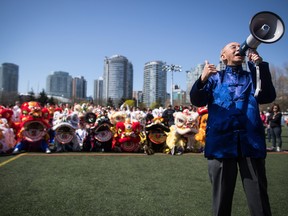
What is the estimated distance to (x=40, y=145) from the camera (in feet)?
28.6

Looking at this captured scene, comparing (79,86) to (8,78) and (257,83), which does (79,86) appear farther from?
(257,83)

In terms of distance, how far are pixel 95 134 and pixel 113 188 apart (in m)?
4.81

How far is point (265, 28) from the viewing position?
1916 millimetres

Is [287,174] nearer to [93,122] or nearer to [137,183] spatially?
[137,183]

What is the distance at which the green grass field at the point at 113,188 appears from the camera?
344 centimetres

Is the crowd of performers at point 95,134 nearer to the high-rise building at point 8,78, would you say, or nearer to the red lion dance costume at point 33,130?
the red lion dance costume at point 33,130

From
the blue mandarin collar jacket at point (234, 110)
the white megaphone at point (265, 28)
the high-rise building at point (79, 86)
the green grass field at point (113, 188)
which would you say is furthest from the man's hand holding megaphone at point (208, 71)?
the high-rise building at point (79, 86)

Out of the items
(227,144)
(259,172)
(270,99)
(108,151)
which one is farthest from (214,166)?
(108,151)

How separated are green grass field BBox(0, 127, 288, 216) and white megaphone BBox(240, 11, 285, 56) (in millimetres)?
2406

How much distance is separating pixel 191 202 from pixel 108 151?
5.92 m

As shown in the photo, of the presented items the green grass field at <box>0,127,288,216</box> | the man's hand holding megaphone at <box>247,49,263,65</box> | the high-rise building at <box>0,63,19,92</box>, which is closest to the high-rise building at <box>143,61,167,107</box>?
the high-rise building at <box>0,63,19,92</box>

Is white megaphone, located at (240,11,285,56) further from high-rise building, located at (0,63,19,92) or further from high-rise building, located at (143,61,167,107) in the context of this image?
high-rise building, located at (0,63,19,92)

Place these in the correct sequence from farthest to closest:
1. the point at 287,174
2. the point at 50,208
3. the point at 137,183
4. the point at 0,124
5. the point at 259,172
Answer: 1. the point at 0,124
2. the point at 287,174
3. the point at 137,183
4. the point at 50,208
5. the point at 259,172

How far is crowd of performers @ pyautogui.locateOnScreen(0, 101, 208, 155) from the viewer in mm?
8391
